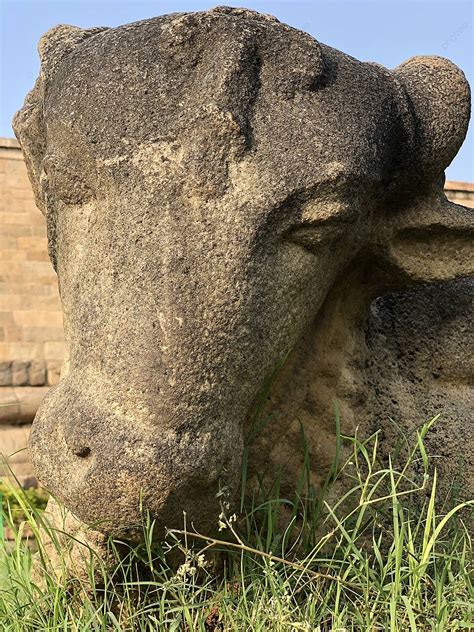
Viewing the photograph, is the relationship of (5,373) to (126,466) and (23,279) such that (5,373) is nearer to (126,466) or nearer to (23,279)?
(23,279)

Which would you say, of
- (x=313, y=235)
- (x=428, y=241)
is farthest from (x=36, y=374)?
(x=313, y=235)

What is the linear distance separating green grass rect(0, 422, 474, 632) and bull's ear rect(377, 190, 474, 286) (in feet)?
1.17

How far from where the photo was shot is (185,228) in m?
1.40

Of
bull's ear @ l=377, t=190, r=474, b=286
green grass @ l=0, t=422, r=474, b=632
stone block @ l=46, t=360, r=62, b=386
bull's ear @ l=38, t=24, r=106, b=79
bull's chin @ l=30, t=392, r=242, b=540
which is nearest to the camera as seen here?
bull's chin @ l=30, t=392, r=242, b=540

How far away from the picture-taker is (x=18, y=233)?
24.1ft

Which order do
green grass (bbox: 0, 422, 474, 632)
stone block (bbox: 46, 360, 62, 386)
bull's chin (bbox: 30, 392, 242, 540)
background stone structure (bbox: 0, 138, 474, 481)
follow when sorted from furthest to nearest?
background stone structure (bbox: 0, 138, 474, 481) → stone block (bbox: 46, 360, 62, 386) → green grass (bbox: 0, 422, 474, 632) → bull's chin (bbox: 30, 392, 242, 540)

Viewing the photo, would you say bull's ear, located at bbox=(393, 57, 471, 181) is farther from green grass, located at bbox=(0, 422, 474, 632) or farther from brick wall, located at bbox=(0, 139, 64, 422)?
brick wall, located at bbox=(0, 139, 64, 422)

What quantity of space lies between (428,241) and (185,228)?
2.01 feet

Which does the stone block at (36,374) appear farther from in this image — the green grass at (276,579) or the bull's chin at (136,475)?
the bull's chin at (136,475)

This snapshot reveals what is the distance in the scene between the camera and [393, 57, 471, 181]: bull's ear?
170 cm

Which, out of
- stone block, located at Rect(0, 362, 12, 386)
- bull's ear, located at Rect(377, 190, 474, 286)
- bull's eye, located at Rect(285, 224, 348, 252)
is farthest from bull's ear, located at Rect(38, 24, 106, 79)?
stone block, located at Rect(0, 362, 12, 386)

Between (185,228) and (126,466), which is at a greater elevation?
(185,228)

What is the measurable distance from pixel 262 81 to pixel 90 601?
2.82ft

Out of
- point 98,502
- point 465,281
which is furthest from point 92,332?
point 465,281
